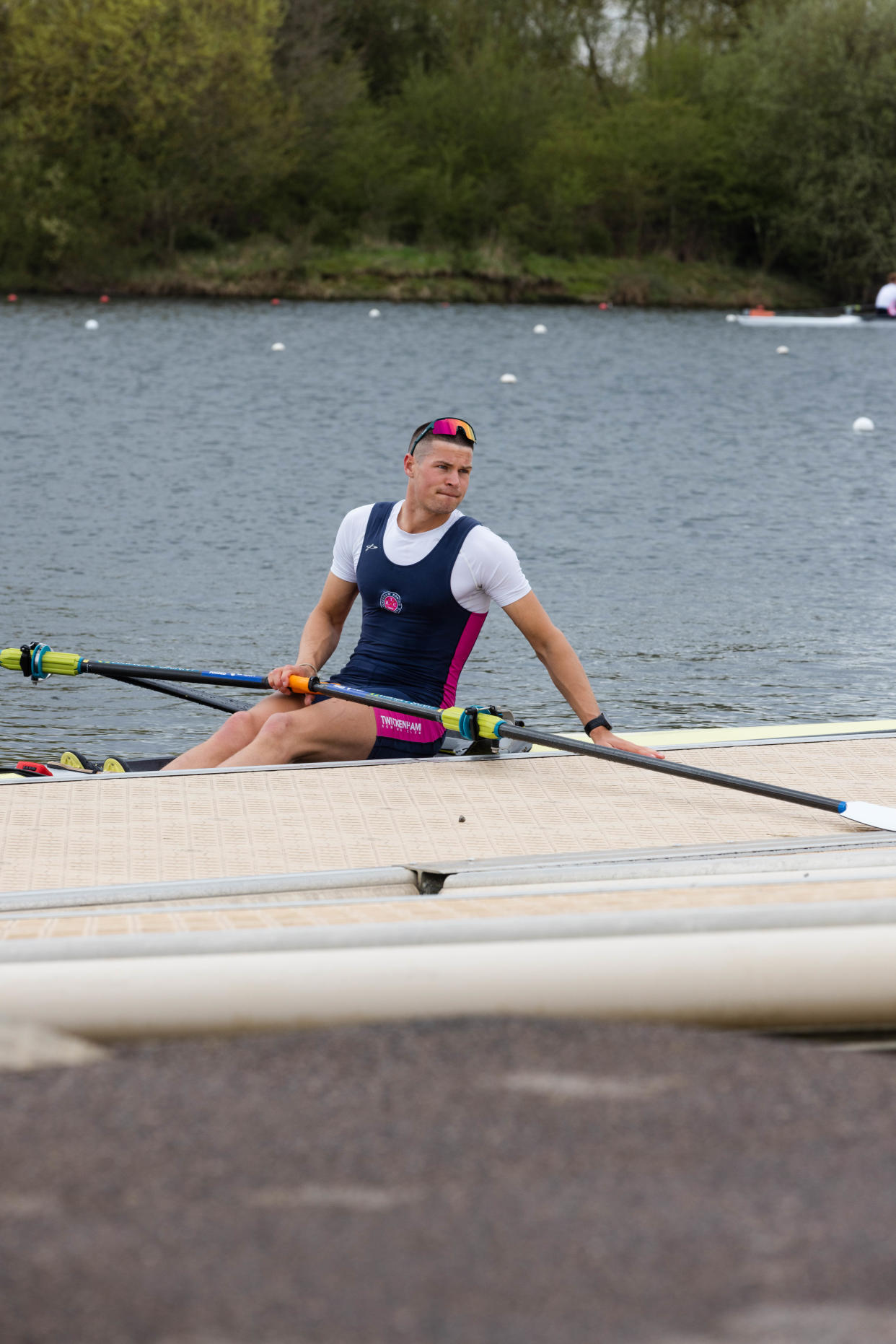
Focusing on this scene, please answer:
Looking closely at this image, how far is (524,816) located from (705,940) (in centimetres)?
189

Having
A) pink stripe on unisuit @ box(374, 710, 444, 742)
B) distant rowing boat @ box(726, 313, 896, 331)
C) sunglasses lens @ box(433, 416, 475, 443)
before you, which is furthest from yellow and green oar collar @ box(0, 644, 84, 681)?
distant rowing boat @ box(726, 313, 896, 331)

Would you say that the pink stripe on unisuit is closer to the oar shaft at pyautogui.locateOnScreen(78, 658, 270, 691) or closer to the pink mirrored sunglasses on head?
the oar shaft at pyautogui.locateOnScreen(78, 658, 270, 691)

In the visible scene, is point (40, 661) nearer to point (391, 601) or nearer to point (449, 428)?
point (391, 601)

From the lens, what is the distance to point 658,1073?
2.49 m

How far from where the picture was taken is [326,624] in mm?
5312

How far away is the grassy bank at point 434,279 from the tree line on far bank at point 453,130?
2.63 ft

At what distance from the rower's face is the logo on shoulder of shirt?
0.31 m

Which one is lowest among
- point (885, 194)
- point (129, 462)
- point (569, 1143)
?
point (129, 462)

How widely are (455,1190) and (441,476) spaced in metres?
3.03

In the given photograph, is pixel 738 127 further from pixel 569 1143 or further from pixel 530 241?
pixel 569 1143


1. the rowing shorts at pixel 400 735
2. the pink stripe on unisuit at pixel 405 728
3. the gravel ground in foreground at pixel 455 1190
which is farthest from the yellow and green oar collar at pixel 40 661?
the gravel ground in foreground at pixel 455 1190

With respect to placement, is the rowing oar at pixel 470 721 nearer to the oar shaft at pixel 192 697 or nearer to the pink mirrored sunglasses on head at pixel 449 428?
the oar shaft at pixel 192 697

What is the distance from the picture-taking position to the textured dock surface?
4.23 meters

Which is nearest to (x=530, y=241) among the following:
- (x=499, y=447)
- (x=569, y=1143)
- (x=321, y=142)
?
(x=321, y=142)
